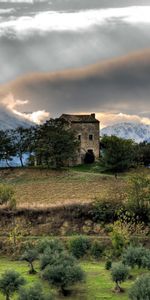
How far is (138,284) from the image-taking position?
3625 centimetres

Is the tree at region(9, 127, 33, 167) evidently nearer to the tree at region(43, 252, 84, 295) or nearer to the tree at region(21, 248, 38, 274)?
the tree at region(21, 248, 38, 274)

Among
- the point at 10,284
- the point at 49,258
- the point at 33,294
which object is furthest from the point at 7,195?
the point at 33,294

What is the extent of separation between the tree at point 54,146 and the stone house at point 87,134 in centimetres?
627

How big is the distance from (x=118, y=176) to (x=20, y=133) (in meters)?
24.3

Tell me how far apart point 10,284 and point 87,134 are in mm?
71417

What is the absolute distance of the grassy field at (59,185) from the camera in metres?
71.1

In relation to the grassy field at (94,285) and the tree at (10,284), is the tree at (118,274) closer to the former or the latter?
the grassy field at (94,285)

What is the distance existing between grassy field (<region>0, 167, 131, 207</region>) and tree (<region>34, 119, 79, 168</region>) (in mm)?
3069

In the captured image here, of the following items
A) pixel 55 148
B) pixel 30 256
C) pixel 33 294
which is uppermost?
pixel 55 148

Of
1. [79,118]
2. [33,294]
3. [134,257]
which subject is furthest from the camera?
[79,118]

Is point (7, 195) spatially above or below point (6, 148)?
below

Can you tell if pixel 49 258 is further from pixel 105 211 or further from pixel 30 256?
pixel 105 211

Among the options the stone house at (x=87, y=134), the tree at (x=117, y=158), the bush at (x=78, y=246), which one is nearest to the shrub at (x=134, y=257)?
the bush at (x=78, y=246)

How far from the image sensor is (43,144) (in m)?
96.5
